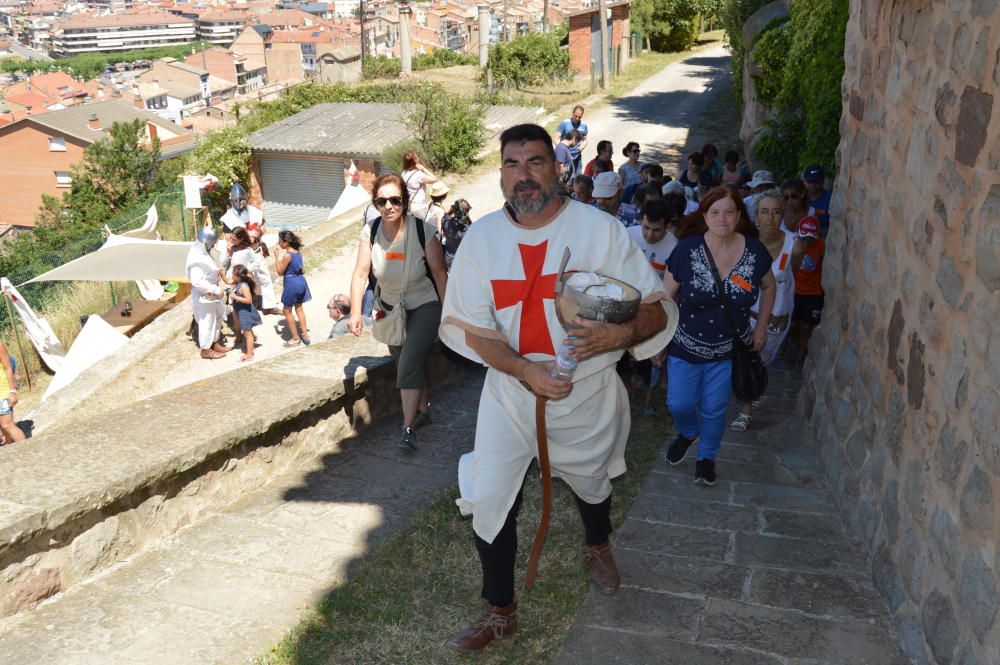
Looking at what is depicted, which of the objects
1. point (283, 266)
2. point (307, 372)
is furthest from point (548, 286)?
point (283, 266)

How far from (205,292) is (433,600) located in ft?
25.0

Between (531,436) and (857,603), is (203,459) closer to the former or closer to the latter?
(531,436)

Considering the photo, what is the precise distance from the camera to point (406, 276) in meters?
5.04

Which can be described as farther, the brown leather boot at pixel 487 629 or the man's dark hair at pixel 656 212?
the man's dark hair at pixel 656 212

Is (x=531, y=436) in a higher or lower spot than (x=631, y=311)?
lower

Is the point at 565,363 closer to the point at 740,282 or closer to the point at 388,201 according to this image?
the point at 740,282

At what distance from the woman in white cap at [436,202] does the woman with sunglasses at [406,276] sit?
3.69m

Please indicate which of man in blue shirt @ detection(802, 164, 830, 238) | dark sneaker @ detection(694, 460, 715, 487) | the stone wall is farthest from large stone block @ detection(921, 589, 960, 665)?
man in blue shirt @ detection(802, 164, 830, 238)

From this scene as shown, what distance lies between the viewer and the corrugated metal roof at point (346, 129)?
83.0ft

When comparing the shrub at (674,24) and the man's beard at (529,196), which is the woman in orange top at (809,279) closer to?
the man's beard at (529,196)

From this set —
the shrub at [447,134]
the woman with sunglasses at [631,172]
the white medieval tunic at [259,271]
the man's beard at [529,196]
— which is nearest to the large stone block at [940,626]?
the man's beard at [529,196]

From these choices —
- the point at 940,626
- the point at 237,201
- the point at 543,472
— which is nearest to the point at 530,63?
the point at 237,201

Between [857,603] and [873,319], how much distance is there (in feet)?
4.03

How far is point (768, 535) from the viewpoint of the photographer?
4012 mm
